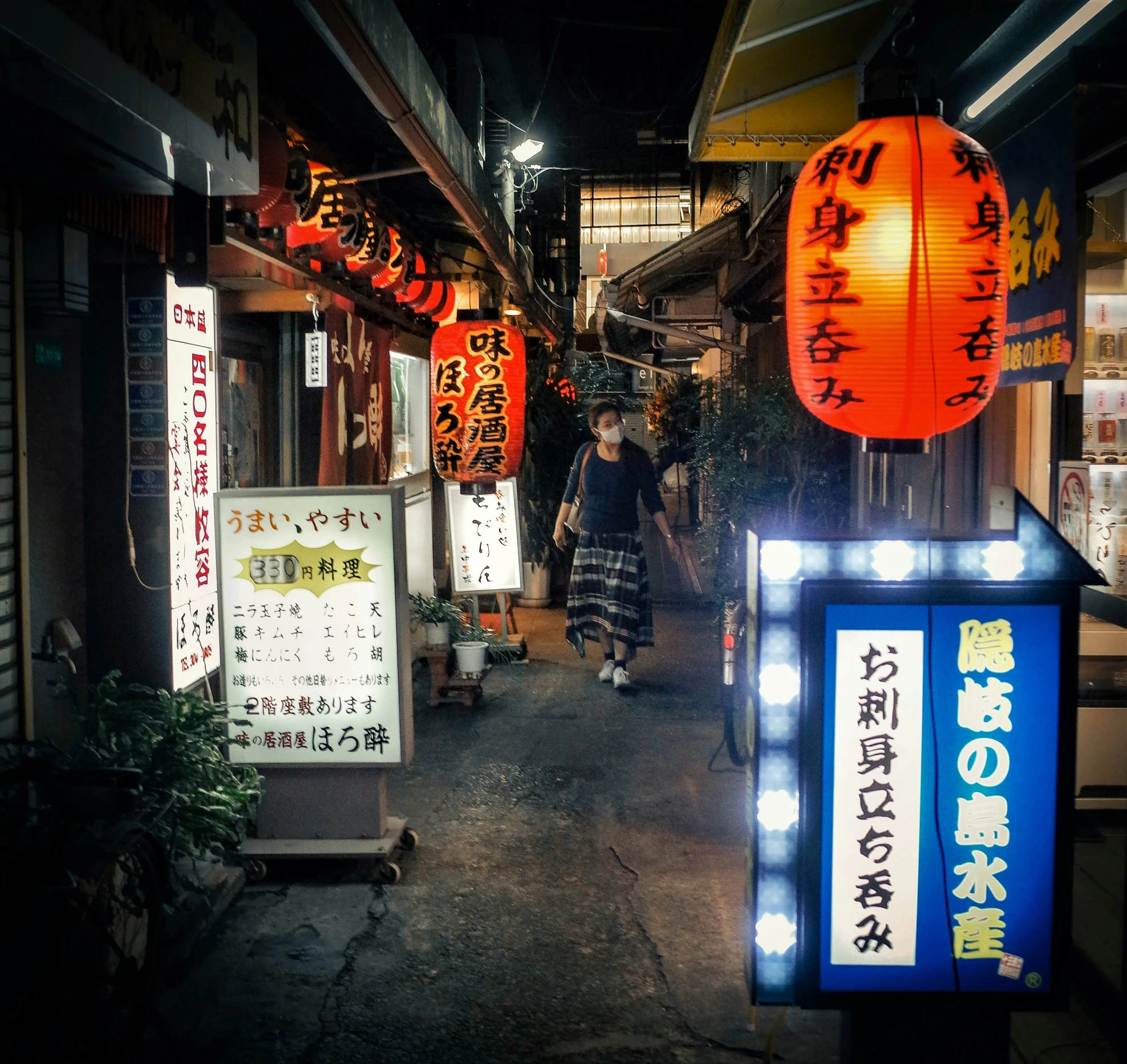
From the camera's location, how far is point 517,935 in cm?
613

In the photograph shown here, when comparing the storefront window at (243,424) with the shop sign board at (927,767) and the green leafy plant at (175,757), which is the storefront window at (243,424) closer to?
the green leafy plant at (175,757)

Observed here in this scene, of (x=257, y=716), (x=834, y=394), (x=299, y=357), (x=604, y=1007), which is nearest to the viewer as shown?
(x=834, y=394)

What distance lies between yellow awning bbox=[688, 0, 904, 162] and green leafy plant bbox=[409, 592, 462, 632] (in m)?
5.35

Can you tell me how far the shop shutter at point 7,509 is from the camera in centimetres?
568

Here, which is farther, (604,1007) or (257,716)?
(257,716)

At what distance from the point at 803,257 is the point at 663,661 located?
899 centimetres

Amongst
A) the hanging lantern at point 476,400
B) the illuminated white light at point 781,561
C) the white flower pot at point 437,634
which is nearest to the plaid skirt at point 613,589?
the hanging lantern at point 476,400

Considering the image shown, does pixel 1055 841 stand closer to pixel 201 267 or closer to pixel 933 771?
pixel 933 771

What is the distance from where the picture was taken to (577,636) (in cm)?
1241

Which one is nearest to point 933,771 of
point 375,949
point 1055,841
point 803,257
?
point 1055,841

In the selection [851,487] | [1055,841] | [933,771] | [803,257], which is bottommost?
[1055,841]

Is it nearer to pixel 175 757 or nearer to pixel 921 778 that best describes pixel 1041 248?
pixel 921 778

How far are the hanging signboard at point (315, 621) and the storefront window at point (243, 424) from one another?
250 centimetres

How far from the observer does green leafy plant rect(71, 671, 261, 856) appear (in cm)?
539
